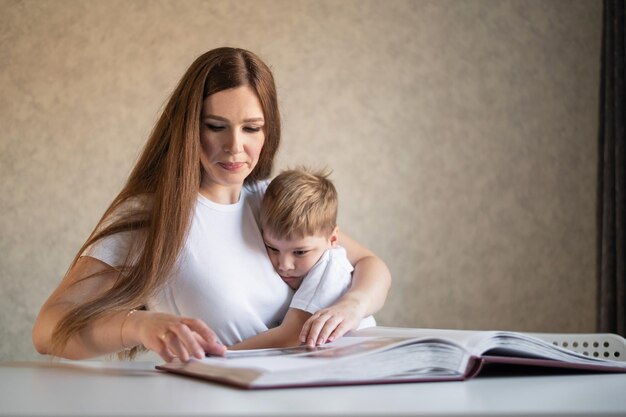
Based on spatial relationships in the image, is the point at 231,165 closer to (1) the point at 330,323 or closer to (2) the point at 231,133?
(2) the point at 231,133

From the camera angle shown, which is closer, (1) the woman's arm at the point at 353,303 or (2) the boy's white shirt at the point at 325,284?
(1) the woman's arm at the point at 353,303

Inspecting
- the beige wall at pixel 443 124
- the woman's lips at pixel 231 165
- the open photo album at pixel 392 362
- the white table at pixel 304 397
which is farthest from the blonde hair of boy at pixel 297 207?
the beige wall at pixel 443 124

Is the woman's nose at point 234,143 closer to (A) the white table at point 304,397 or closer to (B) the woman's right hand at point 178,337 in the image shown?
(B) the woman's right hand at point 178,337

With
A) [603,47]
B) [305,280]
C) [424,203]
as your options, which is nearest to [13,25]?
[424,203]

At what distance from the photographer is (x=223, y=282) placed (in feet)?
5.29

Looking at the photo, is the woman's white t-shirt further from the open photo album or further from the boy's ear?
the open photo album

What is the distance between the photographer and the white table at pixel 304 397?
68 centimetres

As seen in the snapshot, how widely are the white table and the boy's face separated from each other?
674mm

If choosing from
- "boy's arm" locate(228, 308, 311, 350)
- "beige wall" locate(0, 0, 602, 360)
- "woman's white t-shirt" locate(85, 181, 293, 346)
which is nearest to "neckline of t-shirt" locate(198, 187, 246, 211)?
"woman's white t-shirt" locate(85, 181, 293, 346)

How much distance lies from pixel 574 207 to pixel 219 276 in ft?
9.11

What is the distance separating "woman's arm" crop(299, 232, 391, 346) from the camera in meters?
1.28

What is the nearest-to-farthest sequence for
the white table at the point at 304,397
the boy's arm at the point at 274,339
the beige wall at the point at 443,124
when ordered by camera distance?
the white table at the point at 304,397, the boy's arm at the point at 274,339, the beige wall at the point at 443,124

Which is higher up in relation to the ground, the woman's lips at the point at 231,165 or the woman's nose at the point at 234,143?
the woman's nose at the point at 234,143

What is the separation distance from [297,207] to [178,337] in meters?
0.66
